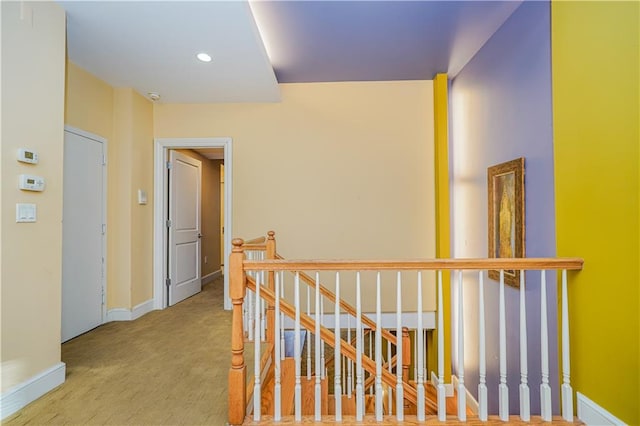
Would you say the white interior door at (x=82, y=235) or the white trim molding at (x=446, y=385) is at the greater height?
the white interior door at (x=82, y=235)

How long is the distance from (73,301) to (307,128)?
2885mm

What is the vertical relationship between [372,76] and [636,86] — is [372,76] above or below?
above

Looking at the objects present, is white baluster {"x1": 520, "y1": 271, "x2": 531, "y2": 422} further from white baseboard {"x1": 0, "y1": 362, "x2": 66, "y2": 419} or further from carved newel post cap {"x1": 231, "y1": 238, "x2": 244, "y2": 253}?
white baseboard {"x1": 0, "y1": 362, "x2": 66, "y2": 419}

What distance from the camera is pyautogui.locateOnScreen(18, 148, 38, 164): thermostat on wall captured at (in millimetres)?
1803

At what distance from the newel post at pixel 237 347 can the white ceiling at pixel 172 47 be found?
1.64m

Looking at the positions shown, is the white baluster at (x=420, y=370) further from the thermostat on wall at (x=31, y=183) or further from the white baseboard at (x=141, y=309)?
the white baseboard at (x=141, y=309)

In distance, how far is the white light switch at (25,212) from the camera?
1.80 meters

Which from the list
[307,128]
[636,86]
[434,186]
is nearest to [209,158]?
[307,128]

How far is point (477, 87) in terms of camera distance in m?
3.06

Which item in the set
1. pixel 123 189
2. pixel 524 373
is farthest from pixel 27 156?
pixel 524 373

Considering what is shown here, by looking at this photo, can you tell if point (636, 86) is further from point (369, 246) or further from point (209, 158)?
point (209, 158)

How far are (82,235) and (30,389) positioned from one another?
157cm

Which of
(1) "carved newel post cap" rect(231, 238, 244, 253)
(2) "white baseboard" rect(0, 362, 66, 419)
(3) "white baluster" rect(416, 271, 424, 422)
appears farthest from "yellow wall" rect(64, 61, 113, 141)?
(3) "white baluster" rect(416, 271, 424, 422)

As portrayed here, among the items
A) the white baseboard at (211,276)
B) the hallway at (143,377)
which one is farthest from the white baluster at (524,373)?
the white baseboard at (211,276)
